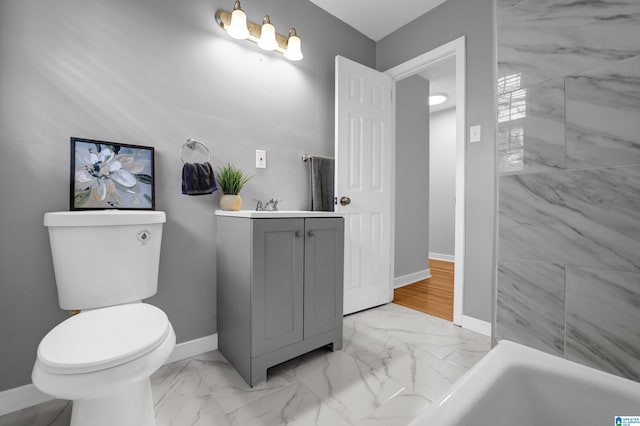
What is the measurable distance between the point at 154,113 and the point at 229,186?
56cm

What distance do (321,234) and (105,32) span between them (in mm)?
1515

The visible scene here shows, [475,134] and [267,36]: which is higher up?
[267,36]

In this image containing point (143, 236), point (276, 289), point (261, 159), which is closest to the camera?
point (143, 236)

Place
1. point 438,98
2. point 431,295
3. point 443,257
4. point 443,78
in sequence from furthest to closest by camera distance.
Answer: point 443,257
point 438,98
point 443,78
point 431,295

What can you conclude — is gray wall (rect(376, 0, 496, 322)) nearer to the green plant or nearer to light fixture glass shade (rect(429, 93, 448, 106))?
the green plant

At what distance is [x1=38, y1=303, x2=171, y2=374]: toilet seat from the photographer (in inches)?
30.5

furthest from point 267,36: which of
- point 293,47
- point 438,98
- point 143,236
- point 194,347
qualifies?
point 438,98

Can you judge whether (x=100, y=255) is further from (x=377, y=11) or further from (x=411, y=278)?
(x=411, y=278)

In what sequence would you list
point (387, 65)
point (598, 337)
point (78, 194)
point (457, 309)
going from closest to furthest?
point (598, 337)
point (78, 194)
point (457, 309)
point (387, 65)

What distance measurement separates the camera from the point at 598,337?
806mm

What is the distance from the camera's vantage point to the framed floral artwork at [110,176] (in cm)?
131

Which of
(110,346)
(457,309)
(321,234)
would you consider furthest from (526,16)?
(457,309)

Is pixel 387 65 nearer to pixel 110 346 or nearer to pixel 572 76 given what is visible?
pixel 572 76

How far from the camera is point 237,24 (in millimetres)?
1662
